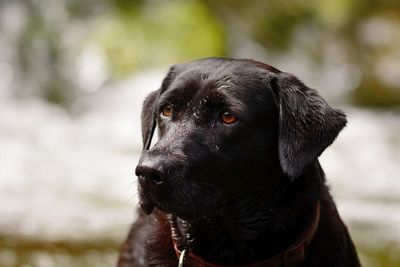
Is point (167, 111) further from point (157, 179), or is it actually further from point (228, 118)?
point (157, 179)

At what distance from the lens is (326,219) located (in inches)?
163

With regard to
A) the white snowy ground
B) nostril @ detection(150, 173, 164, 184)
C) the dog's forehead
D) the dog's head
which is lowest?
the white snowy ground

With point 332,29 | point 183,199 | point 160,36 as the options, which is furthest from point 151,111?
point 332,29

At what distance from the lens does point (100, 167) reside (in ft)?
32.1

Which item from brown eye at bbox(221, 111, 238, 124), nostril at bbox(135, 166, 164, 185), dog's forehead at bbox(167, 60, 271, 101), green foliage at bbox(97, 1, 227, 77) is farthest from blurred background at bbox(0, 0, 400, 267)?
nostril at bbox(135, 166, 164, 185)

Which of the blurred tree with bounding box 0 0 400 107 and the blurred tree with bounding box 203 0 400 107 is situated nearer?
the blurred tree with bounding box 0 0 400 107

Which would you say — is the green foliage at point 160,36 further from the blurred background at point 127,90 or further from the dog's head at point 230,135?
the dog's head at point 230,135

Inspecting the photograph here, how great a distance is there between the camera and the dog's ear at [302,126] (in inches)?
152

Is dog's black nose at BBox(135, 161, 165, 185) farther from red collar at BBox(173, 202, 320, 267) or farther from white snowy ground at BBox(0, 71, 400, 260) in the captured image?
white snowy ground at BBox(0, 71, 400, 260)

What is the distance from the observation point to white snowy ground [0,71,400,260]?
291 inches

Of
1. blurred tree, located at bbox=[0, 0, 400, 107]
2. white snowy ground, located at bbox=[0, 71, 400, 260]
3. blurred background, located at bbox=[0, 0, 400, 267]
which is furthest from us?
blurred tree, located at bbox=[0, 0, 400, 107]

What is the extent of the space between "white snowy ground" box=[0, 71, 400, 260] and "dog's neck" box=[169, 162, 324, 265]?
286 centimetres

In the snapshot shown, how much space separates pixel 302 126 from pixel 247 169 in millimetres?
310

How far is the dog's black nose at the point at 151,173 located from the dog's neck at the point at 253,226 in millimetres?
351
